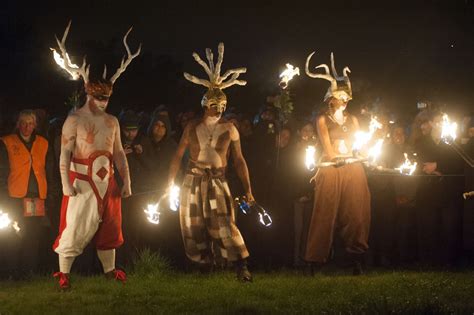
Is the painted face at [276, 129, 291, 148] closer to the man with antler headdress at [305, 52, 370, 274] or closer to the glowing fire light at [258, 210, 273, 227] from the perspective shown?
the man with antler headdress at [305, 52, 370, 274]

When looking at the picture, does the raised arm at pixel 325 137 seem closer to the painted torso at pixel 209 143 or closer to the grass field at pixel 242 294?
the painted torso at pixel 209 143

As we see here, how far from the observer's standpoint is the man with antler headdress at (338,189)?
41.1ft

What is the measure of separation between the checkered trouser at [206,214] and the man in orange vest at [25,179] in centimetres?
185

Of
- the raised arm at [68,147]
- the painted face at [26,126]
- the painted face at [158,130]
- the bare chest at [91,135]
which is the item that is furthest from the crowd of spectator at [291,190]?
the raised arm at [68,147]

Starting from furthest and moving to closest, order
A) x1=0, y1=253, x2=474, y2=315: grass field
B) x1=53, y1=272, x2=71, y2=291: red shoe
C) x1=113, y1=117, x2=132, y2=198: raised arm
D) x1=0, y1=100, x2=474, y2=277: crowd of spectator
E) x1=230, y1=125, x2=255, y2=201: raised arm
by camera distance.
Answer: x1=0, y1=100, x2=474, y2=277: crowd of spectator
x1=230, y1=125, x2=255, y2=201: raised arm
x1=113, y1=117, x2=132, y2=198: raised arm
x1=53, y1=272, x2=71, y2=291: red shoe
x1=0, y1=253, x2=474, y2=315: grass field

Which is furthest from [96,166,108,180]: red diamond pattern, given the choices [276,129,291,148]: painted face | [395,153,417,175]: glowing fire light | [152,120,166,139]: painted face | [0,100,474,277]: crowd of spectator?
[395,153,417,175]: glowing fire light

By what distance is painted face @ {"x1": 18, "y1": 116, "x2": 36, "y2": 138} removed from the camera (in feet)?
40.7

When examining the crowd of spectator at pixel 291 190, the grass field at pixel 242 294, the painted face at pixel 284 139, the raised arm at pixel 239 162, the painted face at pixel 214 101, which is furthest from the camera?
the painted face at pixel 284 139

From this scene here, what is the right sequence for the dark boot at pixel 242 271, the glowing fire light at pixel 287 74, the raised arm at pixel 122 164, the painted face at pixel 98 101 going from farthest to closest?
the glowing fire light at pixel 287 74, the dark boot at pixel 242 271, the raised arm at pixel 122 164, the painted face at pixel 98 101

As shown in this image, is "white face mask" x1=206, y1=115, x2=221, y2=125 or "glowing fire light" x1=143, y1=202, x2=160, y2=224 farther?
"white face mask" x1=206, y1=115, x2=221, y2=125

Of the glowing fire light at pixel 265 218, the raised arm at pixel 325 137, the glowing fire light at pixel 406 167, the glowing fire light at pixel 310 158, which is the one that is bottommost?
the glowing fire light at pixel 265 218

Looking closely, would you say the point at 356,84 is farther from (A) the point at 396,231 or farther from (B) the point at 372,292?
(B) the point at 372,292

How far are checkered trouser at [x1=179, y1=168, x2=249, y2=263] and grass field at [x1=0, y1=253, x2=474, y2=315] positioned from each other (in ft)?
1.44

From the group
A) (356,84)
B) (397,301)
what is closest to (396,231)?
(356,84)
